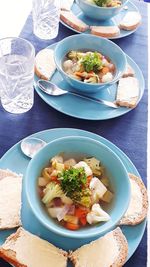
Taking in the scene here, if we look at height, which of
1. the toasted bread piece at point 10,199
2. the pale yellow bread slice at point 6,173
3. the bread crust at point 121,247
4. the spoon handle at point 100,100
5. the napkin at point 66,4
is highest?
the napkin at point 66,4

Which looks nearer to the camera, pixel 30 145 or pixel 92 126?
pixel 30 145

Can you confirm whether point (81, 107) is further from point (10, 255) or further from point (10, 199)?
point (10, 255)

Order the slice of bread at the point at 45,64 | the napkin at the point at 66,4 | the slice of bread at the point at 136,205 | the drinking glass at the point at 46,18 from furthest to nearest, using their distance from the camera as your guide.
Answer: the napkin at the point at 66,4 → the drinking glass at the point at 46,18 → the slice of bread at the point at 45,64 → the slice of bread at the point at 136,205

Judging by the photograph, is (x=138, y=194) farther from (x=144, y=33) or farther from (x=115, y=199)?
(x=144, y=33)

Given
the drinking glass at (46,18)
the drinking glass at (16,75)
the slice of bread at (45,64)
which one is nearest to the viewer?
the drinking glass at (16,75)

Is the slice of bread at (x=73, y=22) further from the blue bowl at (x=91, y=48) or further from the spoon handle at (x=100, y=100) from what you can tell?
the spoon handle at (x=100, y=100)

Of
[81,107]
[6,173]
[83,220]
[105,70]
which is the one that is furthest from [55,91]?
[83,220]

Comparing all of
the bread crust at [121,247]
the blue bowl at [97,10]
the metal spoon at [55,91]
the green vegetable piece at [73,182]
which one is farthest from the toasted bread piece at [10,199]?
the blue bowl at [97,10]
